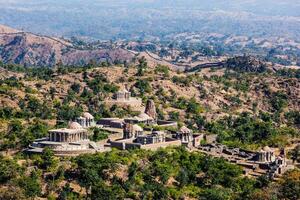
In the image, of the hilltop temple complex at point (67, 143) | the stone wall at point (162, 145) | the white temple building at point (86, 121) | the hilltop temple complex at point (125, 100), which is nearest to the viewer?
the hilltop temple complex at point (67, 143)

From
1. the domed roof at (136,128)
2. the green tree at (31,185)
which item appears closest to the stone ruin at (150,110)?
the domed roof at (136,128)

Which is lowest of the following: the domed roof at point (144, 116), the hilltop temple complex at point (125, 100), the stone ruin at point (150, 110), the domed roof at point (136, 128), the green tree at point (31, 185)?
the hilltop temple complex at point (125, 100)

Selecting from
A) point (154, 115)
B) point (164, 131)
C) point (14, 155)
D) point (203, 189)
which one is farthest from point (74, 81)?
point (203, 189)

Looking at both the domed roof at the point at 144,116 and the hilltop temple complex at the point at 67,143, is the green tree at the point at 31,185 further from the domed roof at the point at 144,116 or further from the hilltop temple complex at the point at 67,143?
the domed roof at the point at 144,116

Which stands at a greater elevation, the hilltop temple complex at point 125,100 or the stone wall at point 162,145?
the stone wall at point 162,145

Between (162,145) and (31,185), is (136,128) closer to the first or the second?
(162,145)

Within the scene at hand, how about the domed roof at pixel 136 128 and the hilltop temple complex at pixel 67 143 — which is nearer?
the hilltop temple complex at pixel 67 143

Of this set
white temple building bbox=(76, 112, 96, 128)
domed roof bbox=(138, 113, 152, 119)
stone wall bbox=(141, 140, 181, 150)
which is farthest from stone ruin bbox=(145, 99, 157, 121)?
stone wall bbox=(141, 140, 181, 150)

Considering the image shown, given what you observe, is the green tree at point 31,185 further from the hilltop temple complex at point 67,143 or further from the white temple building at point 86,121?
the white temple building at point 86,121

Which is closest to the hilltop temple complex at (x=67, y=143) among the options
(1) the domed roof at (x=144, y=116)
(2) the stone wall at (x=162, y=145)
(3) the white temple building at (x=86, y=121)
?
(2) the stone wall at (x=162, y=145)

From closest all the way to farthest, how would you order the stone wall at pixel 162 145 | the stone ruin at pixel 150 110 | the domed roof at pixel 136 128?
the stone wall at pixel 162 145 < the domed roof at pixel 136 128 < the stone ruin at pixel 150 110

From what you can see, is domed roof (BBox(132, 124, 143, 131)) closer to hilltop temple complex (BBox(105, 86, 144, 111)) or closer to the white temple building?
the white temple building

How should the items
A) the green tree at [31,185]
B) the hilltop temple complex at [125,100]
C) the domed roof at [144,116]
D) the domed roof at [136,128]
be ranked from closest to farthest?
1. the green tree at [31,185]
2. the domed roof at [136,128]
3. the domed roof at [144,116]
4. the hilltop temple complex at [125,100]

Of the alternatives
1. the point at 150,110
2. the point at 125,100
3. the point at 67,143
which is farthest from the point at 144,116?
the point at 67,143
